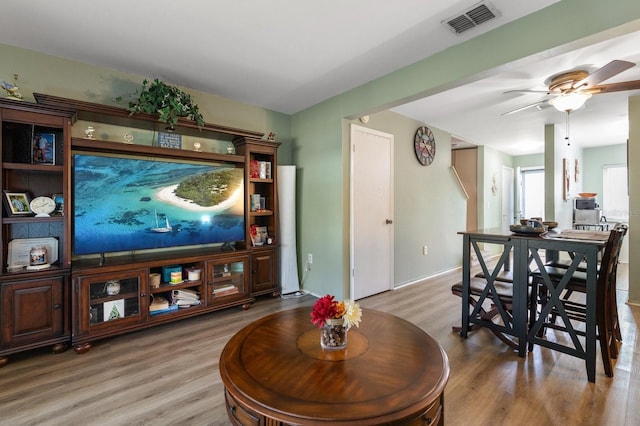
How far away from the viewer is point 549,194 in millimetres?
4496

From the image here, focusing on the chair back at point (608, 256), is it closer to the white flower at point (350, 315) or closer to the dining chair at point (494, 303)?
the dining chair at point (494, 303)

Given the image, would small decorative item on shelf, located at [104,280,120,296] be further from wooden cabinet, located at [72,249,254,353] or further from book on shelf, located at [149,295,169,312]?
book on shelf, located at [149,295,169,312]

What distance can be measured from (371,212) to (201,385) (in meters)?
2.53

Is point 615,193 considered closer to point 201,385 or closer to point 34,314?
point 201,385

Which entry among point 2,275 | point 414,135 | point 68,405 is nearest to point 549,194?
point 414,135

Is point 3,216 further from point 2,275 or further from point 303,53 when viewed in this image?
point 303,53

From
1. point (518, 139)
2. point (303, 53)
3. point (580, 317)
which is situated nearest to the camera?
point (580, 317)

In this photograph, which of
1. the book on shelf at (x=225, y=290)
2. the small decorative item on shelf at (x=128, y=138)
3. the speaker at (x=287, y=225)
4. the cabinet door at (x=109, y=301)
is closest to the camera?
the cabinet door at (x=109, y=301)

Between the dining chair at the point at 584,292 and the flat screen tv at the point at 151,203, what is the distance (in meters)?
2.83

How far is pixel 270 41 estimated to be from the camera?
227cm

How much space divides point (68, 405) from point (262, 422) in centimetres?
156

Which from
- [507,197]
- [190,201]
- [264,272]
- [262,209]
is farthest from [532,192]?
[190,201]

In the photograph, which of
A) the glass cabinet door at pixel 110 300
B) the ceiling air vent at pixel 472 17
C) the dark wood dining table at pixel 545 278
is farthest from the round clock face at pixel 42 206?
the dark wood dining table at pixel 545 278

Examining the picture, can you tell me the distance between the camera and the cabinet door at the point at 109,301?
2.29m
